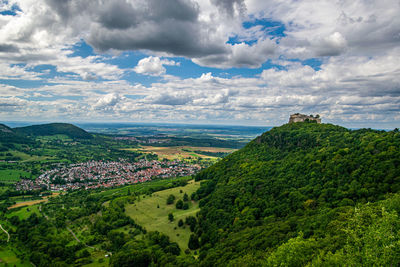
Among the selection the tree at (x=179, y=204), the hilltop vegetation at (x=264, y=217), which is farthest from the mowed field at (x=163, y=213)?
the tree at (x=179, y=204)

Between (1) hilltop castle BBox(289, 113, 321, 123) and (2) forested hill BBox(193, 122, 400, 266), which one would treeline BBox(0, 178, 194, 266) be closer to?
(2) forested hill BBox(193, 122, 400, 266)

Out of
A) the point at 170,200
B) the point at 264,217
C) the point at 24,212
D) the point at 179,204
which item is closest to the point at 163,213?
the point at 179,204

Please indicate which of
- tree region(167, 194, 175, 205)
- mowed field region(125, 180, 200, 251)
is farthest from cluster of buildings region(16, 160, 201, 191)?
tree region(167, 194, 175, 205)

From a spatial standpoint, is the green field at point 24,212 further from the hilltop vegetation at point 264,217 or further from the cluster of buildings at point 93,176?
the cluster of buildings at point 93,176

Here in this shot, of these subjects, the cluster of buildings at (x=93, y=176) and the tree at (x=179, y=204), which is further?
the cluster of buildings at (x=93, y=176)

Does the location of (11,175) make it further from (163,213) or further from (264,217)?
(264,217)
